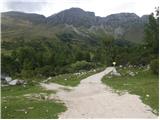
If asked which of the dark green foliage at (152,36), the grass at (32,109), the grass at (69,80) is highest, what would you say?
→ the dark green foliage at (152,36)

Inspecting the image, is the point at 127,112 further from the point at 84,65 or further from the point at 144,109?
the point at 84,65

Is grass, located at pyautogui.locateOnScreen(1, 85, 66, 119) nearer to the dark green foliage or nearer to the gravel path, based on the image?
the gravel path

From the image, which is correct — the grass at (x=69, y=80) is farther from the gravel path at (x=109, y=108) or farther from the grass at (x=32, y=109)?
the grass at (x=32, y=109)

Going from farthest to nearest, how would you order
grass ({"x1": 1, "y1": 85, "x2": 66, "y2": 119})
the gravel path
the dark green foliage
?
the dark green foliage, grass ({"x1": 1, "y1": 85, "x2": 66, "y2": 119}), the gravel path

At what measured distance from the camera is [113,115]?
24.7m

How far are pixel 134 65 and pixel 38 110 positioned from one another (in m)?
56.3

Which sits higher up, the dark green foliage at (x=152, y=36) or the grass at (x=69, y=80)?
the dark green foliage at (x=152, y=36)

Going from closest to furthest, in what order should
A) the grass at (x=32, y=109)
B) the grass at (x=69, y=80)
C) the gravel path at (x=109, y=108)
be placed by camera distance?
1. the gravel path at (x=109, y=108)
2. the grass at (x=32, y=109)
3. the grass at (x=69, y=80)

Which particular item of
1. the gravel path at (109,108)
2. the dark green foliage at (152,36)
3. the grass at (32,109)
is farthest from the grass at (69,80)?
the grass at (32,109)

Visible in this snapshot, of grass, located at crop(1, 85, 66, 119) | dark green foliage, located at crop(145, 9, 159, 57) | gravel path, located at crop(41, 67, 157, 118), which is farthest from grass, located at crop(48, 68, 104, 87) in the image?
grass, located at crop(1, 85, 66, 119)

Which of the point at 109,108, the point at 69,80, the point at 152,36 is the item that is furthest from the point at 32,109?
the point at 152,36

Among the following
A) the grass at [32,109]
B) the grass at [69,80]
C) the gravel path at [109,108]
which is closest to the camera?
the gravel path at [109,108]

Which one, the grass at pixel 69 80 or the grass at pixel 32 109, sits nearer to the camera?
the grass at pixel 32 109

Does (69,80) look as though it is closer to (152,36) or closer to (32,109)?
(152,36)
